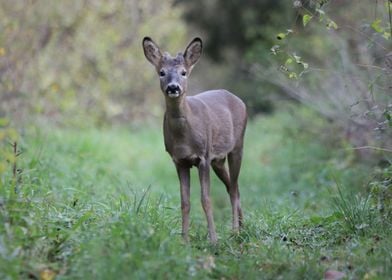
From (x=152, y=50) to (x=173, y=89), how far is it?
0.72 m

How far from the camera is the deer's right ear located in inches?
284

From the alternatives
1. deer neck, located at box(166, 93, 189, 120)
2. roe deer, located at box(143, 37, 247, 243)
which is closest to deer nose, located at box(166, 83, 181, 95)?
roe deer, located at box(143, 37, 247, 243)

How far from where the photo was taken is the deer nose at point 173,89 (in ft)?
22.0

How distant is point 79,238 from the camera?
5.66 metres

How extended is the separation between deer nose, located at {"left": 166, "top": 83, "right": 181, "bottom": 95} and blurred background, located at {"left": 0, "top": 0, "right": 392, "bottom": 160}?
37.3 inches

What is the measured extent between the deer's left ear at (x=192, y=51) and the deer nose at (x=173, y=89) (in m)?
0.50

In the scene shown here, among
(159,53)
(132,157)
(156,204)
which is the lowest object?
(132,157)

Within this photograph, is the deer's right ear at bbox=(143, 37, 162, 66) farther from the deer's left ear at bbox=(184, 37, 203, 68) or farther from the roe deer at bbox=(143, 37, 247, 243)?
the deer's left ear at bbox=(184, 37, 203, 68)

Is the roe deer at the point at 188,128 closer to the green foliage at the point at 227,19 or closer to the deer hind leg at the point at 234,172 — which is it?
the deer hind leg at the point at 234,172

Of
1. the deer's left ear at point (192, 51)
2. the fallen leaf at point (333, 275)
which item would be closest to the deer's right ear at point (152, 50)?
the deer's left ear at point (192, 51)

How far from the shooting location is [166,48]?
887 inches

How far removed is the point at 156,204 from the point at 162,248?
4.15ft

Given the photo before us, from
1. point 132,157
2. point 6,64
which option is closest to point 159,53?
point 6,64

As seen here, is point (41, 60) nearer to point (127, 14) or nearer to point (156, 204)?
point (127, 14)
